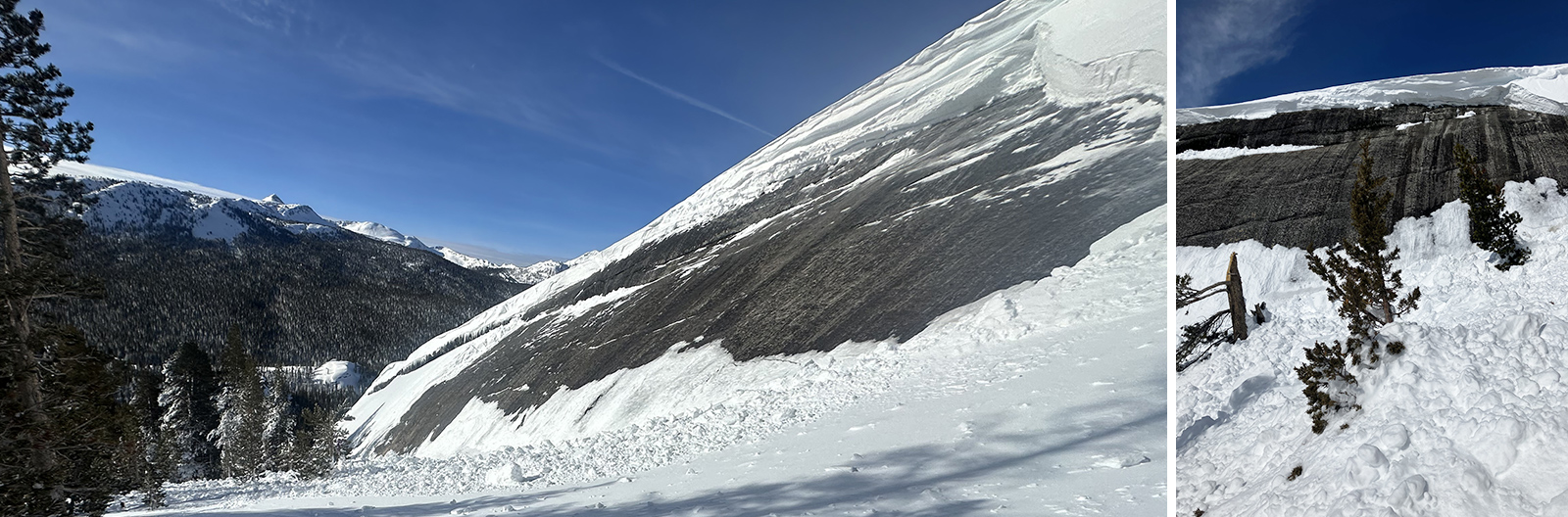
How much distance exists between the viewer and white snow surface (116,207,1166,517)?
5422 millimetres

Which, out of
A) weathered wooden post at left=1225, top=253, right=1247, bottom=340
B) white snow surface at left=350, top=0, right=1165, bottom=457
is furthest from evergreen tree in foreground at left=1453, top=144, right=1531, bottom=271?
white snow surface at left=350, top=0, right=1165, bottom=457

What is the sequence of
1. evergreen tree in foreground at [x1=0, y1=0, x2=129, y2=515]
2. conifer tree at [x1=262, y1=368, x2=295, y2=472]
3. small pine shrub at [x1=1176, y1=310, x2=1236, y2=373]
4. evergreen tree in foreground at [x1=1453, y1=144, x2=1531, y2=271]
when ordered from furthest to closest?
conifer tree at [x1=262, y1=368, x2=295, y2=472] < evergreen tree in foreground at [x1=0, y1=0, x2=129, y2=515] < small pine shrub at [x1=1176, y1=310, x2=1236, y2=373] < evergreen tree in foreground at [x1=1453, y1=144, x2=1531, y2=271]

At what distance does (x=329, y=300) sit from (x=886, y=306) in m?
157

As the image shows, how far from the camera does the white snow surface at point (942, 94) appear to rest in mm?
17562

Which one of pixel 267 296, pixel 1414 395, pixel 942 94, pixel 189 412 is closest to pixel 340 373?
pixel 267 296

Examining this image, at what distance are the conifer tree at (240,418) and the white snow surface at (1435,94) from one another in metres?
34.8

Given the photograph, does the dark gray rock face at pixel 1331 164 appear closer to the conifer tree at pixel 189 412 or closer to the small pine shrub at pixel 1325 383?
the small pine shrub at pixel 1325 383

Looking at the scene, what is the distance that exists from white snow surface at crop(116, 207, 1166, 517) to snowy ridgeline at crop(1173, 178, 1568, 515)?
0.87m

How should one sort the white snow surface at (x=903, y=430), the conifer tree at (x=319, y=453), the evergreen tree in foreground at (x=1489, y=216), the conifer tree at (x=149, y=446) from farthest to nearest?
the conifer tree at (x=319, y=453)
the conifer tree at (x=149, y=446)
the white snow surface at (x=903, y=430)
the evergreen tree in foreground at (x=1489, y=216)

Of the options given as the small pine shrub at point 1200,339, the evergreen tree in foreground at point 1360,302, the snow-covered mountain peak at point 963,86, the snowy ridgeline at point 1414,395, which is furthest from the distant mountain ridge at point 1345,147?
the snow-covered mountain peak at point 963,86

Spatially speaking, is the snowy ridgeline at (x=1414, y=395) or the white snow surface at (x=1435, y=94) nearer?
the snowy ridgeline at (x=1414, y=395)

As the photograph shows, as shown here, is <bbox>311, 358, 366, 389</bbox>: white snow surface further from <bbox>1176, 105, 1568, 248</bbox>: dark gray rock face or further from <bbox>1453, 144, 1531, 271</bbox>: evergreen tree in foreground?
Answer: <bbox>1453, 144, 1531, 271</bbox>: evergreen tree in foreground

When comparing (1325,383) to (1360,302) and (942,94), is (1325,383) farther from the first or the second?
(942,94)

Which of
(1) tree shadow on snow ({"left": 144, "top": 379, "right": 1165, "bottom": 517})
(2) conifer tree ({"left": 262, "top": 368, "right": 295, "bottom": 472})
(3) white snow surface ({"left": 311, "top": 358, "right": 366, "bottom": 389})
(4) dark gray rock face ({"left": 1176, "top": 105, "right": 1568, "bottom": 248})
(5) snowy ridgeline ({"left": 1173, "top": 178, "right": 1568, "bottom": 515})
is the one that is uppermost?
(4) dark gray rock face ({"left": 1176, "top": 105, "right": 1568, "bottom": 248})
